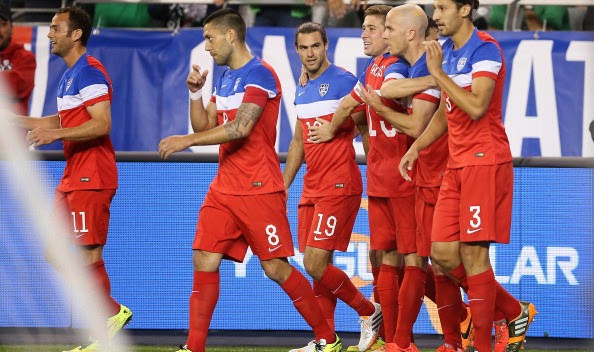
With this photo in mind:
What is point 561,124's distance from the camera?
11.4m

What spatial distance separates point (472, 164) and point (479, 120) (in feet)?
0.91

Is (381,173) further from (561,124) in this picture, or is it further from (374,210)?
(561,124)

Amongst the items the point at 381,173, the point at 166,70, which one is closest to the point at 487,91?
the point at 381,173

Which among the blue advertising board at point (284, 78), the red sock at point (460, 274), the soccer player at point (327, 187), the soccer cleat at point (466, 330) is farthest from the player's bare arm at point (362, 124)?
the blue advertising board at point (284, 78)

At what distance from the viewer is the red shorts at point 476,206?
6801 mm

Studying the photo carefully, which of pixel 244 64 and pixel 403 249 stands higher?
pixel 244 64

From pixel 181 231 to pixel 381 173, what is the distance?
2.11 meters

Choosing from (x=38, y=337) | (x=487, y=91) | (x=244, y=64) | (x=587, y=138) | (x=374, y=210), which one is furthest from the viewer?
(x=587, y=138)

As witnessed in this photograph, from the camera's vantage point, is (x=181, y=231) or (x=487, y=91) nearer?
(x=487, y=91)

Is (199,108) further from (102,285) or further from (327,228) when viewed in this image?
(102,285)

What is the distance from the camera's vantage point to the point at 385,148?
7957 millimetres

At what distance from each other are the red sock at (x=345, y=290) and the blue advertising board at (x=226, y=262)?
2.61 feet

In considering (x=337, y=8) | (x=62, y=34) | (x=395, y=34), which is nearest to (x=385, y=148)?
(x=395, y=34)

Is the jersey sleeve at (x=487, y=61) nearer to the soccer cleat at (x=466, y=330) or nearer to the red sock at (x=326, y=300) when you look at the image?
the soccer cleat at (x=466, y=330)
